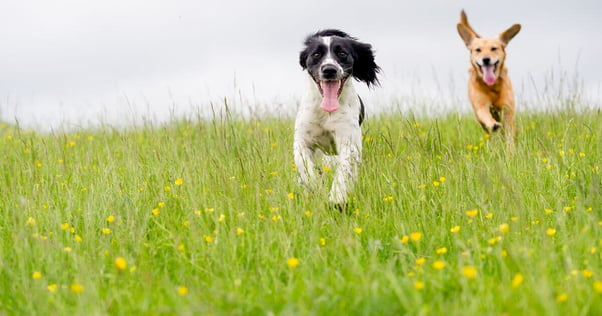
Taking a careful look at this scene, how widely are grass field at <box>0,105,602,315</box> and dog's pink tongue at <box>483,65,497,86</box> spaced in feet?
8.36

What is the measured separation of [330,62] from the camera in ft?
17.6

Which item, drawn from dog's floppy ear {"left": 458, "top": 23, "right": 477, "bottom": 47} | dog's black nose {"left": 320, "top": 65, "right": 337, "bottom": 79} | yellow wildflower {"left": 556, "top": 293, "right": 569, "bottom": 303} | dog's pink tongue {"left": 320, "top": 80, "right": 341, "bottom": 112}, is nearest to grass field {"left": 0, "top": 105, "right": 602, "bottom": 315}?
yellow wildflower {"left": 556, "top": 293, "right": 569, "bottom": 303}

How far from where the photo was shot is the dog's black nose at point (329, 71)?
17.4 feet

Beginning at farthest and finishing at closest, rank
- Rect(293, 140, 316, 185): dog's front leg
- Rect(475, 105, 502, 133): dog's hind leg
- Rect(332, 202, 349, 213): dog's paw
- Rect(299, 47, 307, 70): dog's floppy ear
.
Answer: Rect(475, 105, 502, 133): dog's hind leg < Rect(299, 47, 307, 70): dog's floppy ear < Rect(293, 140, 316, 185): dog's front leg < Rect(332, 202, 349, 213): dog's paw

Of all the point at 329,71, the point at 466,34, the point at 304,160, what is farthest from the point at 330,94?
the point at 466,34

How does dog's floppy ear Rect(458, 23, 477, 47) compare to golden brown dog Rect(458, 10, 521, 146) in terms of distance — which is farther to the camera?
dog's floppy ear Rect(458, 23, 477, 47)

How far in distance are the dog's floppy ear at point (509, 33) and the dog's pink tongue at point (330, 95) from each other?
11.9 feet

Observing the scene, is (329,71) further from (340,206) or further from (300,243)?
(300,243)

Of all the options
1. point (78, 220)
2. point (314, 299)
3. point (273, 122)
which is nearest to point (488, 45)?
point (273, 122)

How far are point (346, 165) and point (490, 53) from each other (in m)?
3.80

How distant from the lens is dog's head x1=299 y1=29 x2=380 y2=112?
5.38 metres

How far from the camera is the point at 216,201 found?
169 inches

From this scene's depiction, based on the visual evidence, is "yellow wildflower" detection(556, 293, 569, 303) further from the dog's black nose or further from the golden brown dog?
the golden brown dog

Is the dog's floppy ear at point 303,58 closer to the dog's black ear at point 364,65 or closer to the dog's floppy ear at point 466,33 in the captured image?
the dog's black ear at point 364,65
